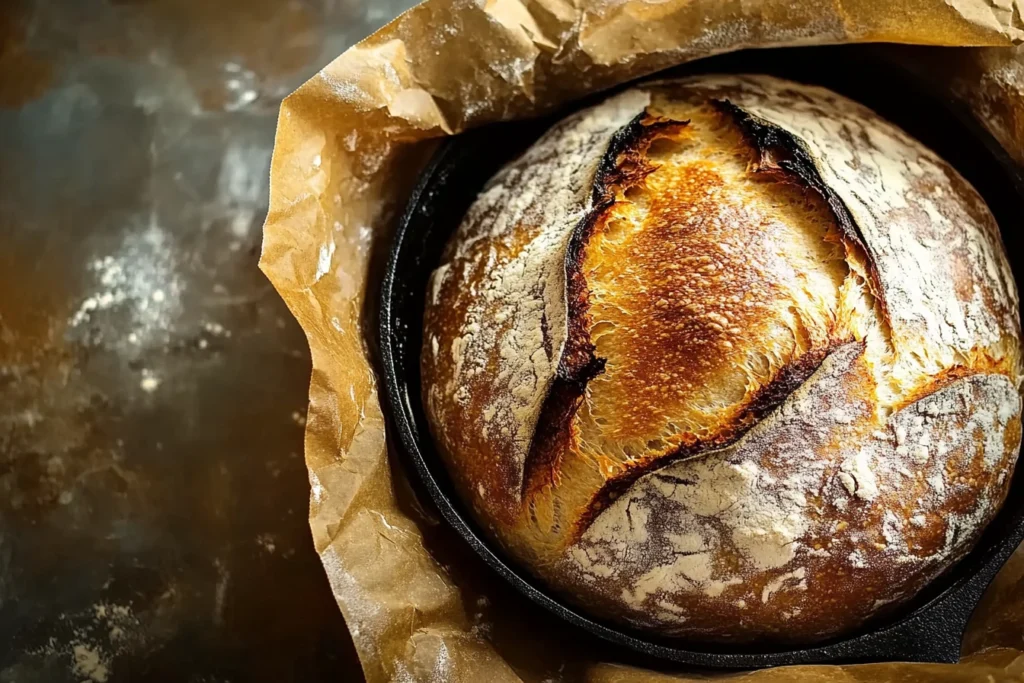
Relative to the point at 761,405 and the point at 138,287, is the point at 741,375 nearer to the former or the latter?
the point at 761,405

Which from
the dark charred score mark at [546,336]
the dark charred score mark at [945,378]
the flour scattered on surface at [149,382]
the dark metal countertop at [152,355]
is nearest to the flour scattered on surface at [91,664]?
the dark metal countertop at [152,355]

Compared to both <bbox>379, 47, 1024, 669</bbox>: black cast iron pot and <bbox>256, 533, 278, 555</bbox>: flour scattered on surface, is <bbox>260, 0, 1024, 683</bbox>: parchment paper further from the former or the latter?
<bbox>256, 533, 278, 555</bbox>: flour scattered on surface

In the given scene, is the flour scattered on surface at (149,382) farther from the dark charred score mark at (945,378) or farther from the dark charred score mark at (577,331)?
the dark charred score mark at (945,378)

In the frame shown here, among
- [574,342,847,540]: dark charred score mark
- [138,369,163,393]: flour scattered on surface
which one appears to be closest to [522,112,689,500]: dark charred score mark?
[574,342,847,540]: dark charred score mark

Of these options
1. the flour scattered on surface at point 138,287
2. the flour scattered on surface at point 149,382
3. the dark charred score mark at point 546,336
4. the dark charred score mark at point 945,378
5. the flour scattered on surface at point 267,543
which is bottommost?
the flour scattered on surface at point 267,543

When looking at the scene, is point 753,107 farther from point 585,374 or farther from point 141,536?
point 141,536

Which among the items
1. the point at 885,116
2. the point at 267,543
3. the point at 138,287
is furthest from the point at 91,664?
the point at 885,116

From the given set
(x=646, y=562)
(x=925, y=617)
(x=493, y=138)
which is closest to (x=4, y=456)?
(x=493, y=138)
